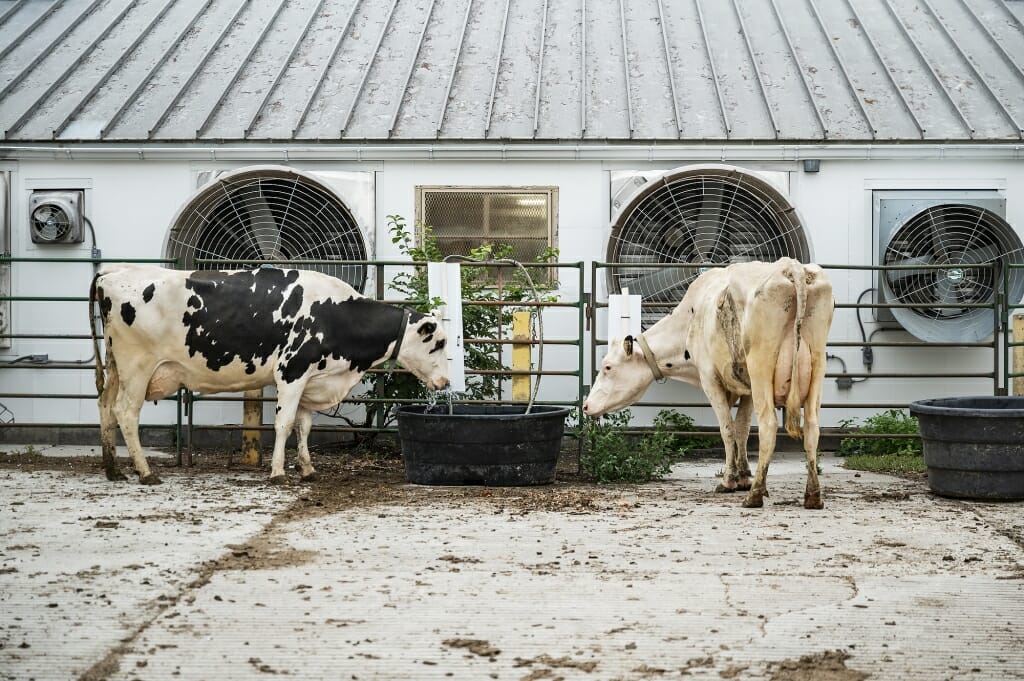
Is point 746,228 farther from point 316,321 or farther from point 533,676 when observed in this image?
point 533,676

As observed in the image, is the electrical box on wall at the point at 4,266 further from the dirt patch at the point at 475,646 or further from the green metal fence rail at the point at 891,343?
the dirt patch at the point at 475,646

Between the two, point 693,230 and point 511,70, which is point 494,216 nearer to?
point 693,230

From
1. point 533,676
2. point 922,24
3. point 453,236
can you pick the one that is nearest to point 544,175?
point 453,236

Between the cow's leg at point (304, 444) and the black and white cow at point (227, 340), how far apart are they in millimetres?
11

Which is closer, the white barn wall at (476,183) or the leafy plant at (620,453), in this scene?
the leafy plant at (620,453)

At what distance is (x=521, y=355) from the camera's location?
1003 cm

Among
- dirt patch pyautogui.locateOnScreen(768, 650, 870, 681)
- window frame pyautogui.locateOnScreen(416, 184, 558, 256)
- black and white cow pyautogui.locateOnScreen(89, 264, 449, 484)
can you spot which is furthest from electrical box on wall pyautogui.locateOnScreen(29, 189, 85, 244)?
dirt patch pyautogui.locateOnScreen(768, 650, 870, 681)

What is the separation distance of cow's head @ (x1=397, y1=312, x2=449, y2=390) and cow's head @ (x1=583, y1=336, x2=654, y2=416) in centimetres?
115

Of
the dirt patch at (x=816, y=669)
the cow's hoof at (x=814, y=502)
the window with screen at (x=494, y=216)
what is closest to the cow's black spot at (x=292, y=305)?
the window with screen at (x=494, y=216)

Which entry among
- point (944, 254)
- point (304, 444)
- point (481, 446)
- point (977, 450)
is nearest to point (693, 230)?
point (944, 254)

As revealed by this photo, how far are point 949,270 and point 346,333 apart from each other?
5.42 m

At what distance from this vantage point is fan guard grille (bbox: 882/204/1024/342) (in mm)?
10367

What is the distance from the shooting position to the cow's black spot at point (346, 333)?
28.2 feet

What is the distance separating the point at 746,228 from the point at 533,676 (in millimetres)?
7614
